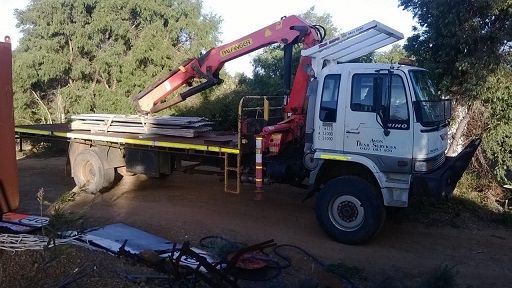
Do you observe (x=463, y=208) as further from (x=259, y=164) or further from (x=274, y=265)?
(x=274, y=265)

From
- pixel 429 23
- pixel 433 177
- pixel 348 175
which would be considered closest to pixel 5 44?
pixel 348 175

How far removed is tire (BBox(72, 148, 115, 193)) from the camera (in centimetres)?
1042

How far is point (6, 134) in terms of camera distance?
6121 mm

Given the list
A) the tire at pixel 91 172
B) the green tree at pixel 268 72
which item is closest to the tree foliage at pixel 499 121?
the green tree at pixel 268 72

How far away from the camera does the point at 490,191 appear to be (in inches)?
413

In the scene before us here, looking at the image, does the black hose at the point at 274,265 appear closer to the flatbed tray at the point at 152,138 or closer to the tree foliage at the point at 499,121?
the flatbed tray at the point at 152,138

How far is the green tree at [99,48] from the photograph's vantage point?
1964 cm

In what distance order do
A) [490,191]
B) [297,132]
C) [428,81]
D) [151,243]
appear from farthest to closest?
[490,191], [297,132], [428,81], [151,243]

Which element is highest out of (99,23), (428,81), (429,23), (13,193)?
(99,23)

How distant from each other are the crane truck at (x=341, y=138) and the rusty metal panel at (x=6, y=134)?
3.19 meters

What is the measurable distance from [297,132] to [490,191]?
485 cm

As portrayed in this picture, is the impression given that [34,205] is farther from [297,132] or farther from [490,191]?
[490,191]

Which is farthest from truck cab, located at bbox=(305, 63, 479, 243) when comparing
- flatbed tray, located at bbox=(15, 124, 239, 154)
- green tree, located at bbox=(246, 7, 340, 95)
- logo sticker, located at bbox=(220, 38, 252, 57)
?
green tree, located at bbox=(246, 7, 340, 95)

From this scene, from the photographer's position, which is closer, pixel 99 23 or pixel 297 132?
pixel 297 132
